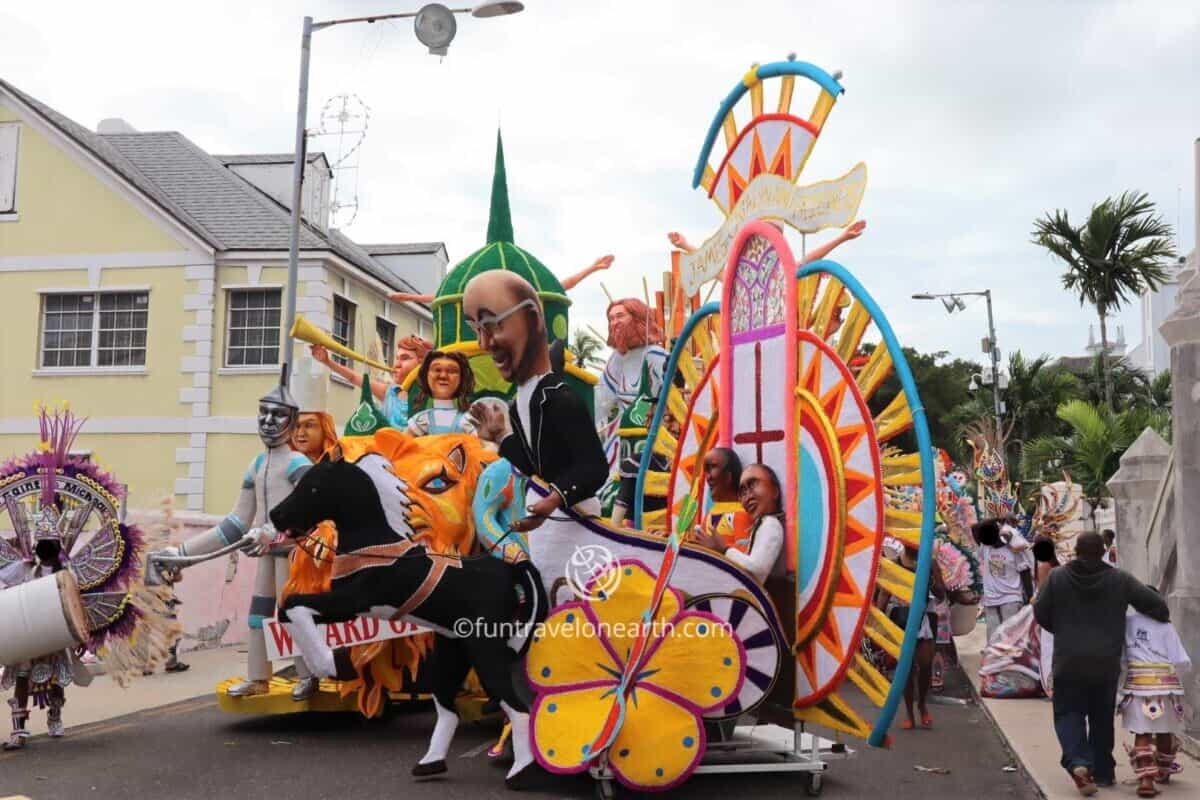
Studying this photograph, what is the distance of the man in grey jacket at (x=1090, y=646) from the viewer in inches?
260

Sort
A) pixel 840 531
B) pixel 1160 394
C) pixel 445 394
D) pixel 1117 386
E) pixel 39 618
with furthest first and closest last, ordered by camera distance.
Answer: pixel 1117 386 → pixel 1160 394 → pixel 445 394 → pixel 39 618 → pixel 840 531

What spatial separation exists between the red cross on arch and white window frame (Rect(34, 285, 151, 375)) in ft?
47.3

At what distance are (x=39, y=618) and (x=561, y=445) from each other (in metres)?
3.25

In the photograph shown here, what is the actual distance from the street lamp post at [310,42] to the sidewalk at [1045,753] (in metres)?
6.52

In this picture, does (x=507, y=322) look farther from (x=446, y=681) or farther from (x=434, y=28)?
(x=434, y=28)

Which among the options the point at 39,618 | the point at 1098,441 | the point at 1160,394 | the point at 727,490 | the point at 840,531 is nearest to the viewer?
the point at 840,531

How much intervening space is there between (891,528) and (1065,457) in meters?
20.3

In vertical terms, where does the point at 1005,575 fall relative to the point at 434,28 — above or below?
below

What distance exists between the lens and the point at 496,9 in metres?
10.9

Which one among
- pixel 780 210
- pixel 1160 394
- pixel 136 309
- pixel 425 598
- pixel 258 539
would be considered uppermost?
pixel 136 309

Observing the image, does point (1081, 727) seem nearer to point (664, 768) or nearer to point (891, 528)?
point (891, 528)

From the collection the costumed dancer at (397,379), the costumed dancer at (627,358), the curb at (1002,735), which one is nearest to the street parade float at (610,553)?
the curb at (1002,735)

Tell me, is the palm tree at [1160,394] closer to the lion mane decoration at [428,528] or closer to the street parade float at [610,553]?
the street parade float at [610,553]

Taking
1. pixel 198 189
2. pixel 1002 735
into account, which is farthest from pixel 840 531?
pixel 198 189
